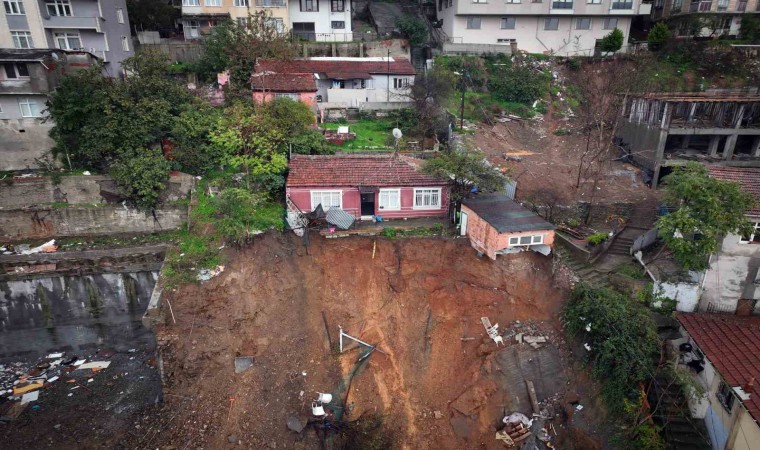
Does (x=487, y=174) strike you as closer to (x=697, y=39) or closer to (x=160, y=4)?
(x=697, y=39)

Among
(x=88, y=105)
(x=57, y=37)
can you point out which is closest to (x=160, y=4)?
(x=57, y=37)

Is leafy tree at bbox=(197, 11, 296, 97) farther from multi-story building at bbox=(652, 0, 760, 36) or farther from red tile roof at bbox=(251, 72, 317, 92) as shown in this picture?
multi-story building at bbox=(652, 0, 760, 36)

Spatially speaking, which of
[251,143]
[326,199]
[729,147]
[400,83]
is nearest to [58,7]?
[251,143]

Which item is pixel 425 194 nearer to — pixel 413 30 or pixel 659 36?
pixel 413 30

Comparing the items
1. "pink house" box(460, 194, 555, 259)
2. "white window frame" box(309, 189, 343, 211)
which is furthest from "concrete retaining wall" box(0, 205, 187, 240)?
"pink house" box(460, 194, 555, 259)

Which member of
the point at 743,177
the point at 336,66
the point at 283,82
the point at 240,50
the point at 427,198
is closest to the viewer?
the point at 743,177

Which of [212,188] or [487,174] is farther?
[212,188]
